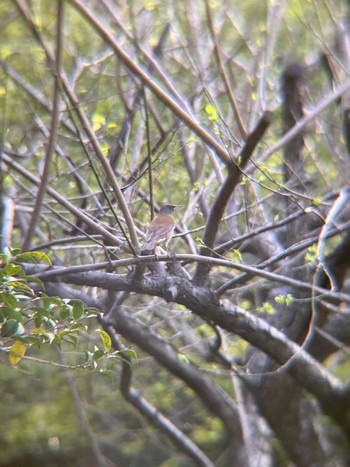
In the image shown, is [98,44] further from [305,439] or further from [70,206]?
[305,439]

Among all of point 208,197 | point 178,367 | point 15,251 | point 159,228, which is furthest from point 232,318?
point 15,251

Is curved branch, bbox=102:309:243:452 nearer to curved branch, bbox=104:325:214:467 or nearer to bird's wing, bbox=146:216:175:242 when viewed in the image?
curved branch, bbox=104:325:214:467

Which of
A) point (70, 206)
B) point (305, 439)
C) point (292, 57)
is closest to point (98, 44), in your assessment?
point (292, 57)

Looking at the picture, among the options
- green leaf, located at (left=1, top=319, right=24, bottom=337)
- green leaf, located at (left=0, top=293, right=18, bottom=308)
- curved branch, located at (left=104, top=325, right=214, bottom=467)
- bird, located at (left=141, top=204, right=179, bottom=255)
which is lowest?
curved branch, located at (left=104, top=325, right=214, bottom=467)

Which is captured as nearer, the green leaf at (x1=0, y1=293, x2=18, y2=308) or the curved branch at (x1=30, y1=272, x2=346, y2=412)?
the green leaf at (x1=0, y1=293, x2=18, y2=308)

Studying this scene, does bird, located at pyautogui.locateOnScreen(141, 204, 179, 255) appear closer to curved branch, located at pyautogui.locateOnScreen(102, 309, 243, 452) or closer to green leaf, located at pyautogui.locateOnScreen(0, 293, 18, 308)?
curved branch, located at pyautogui.locateOnScreen(102, 309, 243, 452)

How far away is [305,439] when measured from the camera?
6.07 meters

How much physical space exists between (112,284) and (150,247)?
14.5 inches

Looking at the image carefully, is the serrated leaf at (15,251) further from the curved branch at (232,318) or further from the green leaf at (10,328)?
the curved branch at (232,318)

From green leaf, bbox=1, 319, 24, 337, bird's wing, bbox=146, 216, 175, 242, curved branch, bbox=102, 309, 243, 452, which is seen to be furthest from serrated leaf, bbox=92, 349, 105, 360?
curved branch, bbox=102, 309, 243, 452

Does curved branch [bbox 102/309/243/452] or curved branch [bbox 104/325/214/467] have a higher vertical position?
curved branch [bbox 102/309/243/452]

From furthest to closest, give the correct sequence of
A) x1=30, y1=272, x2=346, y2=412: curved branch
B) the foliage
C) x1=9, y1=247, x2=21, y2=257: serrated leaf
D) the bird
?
the foliage
x1=30, y1=272, x2=346, y2=412: curved branch
the bird
x1=9, y1=247, x2=21, y2=257: serrated leaf

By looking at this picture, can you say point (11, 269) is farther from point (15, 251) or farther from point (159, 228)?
point (159, 228)

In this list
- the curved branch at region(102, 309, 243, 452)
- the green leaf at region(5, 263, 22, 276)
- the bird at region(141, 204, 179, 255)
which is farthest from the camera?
the curved branch at region(102, 309, 243, 452)
